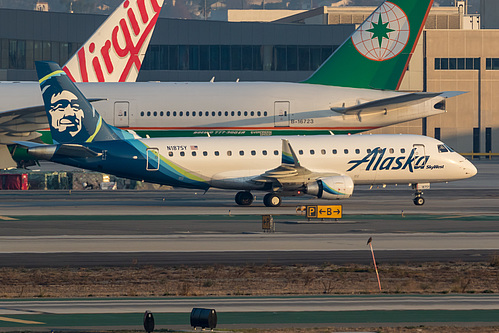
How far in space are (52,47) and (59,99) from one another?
50.9 meters

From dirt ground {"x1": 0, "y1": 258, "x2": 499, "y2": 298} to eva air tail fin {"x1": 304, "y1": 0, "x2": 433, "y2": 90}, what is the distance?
3048cm

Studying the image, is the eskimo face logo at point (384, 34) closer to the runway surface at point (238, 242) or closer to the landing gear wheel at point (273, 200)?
the runway surface at point (238, 242)

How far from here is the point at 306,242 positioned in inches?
1268

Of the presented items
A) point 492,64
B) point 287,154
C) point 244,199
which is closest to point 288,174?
point 287,154

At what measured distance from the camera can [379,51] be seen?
5659 cm

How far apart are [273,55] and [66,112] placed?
55527mm

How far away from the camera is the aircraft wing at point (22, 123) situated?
165ft

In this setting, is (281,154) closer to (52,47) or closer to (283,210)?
(283,210)

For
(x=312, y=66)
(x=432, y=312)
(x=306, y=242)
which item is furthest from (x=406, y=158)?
(x=312, y=66)

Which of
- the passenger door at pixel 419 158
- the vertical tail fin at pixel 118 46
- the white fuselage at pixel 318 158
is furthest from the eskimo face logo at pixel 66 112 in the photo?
the passenger door at pixel 419 158

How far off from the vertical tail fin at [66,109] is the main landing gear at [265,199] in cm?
757

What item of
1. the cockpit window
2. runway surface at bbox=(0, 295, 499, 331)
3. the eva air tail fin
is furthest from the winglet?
runway surface at bbox=(0, 295, 499, 331)

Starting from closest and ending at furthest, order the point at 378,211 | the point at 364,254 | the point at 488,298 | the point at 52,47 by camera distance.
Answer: the point at 488,298 → the point at 364,254 → the point at 378,211 → the point at 52,47

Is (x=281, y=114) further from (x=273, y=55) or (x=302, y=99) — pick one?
(x=273, y=55)
